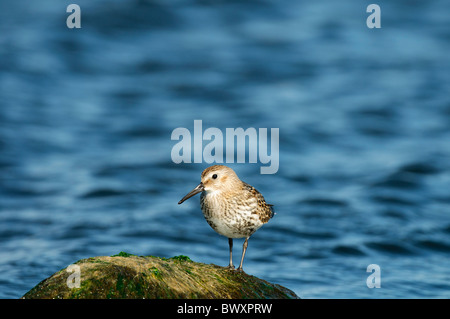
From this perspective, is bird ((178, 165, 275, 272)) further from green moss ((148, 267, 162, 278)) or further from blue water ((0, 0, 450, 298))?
blue water ((0, 0, 450, 298))

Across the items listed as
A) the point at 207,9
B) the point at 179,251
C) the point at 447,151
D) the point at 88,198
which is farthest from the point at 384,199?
the point at 207,9

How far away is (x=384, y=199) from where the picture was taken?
17.1 m

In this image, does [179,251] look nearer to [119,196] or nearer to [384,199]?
[119,196]

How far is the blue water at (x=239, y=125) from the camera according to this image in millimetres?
13688

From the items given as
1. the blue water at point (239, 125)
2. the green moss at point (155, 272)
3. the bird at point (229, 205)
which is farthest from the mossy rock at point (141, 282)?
the blue water at point (239, 125)

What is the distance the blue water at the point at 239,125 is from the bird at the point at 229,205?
132 inches

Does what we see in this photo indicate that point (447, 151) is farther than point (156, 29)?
No

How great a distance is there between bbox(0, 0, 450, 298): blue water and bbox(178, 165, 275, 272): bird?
3.34 meters

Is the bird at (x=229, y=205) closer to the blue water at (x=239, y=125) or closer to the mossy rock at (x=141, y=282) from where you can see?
the mossy rock at (x=141, y=282)

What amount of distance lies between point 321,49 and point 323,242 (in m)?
12.6

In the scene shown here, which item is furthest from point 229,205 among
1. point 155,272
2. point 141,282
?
point 141,282

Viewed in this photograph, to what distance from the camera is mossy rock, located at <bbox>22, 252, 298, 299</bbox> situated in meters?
6.66

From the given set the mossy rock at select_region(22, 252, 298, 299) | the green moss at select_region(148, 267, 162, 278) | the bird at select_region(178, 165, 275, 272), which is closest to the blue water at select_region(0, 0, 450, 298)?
the bird at select_region(178, 165, 275, 272)

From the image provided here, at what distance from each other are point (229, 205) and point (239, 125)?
39.7 feet
